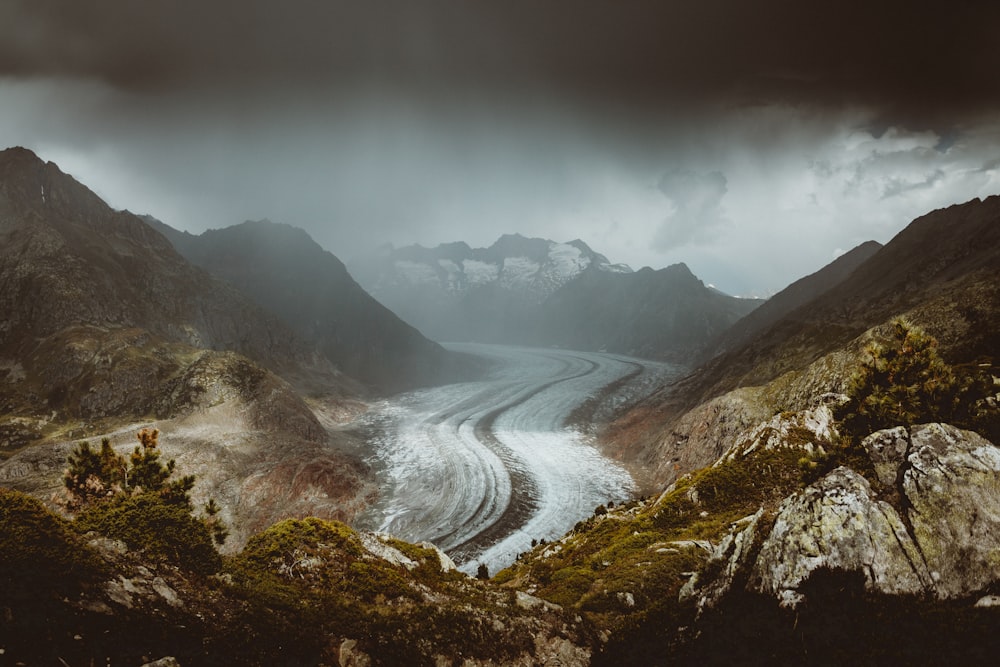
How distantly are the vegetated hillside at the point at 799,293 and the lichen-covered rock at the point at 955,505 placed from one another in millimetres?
153144

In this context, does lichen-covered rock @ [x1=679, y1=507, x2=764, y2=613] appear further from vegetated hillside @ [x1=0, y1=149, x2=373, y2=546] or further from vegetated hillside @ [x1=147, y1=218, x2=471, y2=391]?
vegetated hillside @ [x1=147, y1=218, x2=471, y2=391]

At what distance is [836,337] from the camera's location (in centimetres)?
Answer: 6341

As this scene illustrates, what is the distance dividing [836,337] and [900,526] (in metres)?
67.8

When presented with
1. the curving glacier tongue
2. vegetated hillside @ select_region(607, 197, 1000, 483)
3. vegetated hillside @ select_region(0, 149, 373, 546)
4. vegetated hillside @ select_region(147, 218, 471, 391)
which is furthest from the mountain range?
vegetated hillside @ select_region(147, 218, 471, 391)

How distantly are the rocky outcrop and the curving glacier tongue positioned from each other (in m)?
35.0

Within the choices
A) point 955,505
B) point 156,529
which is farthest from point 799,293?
point 156,529

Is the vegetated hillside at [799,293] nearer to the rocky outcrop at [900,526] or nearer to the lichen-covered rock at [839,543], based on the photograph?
the rocky outcrop at [900,526]

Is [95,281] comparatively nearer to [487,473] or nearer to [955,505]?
[487,473]

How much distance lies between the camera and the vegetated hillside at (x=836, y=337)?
137 ft

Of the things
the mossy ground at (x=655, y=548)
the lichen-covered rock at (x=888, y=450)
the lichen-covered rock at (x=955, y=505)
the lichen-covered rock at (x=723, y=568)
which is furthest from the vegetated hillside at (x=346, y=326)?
the lichen-covered rock at (x=955, y=505)

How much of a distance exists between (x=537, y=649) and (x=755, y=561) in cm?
621

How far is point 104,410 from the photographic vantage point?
71.9 metres

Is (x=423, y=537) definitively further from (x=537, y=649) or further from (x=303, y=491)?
(x=537, y=649)

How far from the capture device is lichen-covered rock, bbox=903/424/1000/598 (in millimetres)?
8695
